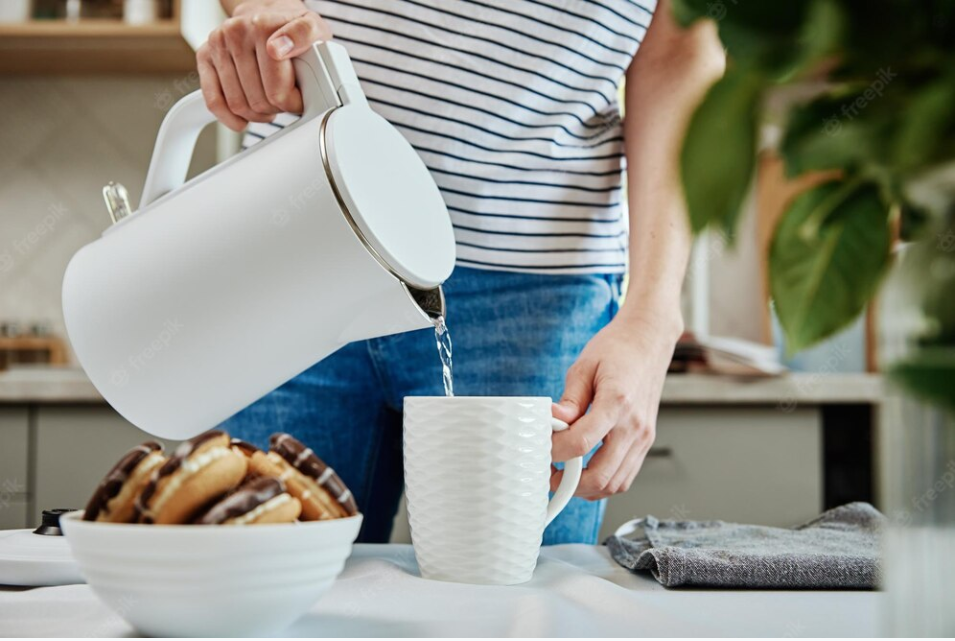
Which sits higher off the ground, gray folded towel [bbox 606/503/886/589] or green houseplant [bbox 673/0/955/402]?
green houseplant [bbox 673/0/955/402]

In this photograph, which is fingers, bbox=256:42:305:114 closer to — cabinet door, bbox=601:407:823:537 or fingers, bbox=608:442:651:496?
fingers, bbox=608:442:651:496

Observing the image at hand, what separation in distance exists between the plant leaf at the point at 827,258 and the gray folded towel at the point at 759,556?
0.28m

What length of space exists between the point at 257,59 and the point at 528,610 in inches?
16.5

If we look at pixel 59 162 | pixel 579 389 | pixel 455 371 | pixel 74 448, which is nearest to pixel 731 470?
pixel 455 371

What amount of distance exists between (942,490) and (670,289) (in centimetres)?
49

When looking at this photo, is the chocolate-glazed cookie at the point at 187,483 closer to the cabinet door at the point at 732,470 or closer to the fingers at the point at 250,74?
the fingers at the point at 250,74

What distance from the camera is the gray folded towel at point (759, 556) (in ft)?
1.78

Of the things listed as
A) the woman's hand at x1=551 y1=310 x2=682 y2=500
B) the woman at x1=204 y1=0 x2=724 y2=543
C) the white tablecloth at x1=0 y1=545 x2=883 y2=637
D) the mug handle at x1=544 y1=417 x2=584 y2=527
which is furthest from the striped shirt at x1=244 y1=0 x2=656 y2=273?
the white tablecloth at x1=0 y1=545 x2=883 y2=637

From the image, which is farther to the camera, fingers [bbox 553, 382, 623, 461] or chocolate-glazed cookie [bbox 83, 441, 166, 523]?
fingers [bbox 553, 382, 623, 461]

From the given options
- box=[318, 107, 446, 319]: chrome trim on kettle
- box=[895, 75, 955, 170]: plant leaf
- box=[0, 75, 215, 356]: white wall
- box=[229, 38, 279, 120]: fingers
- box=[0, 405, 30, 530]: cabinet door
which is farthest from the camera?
box=[0, 75, 215, 356]: white wall

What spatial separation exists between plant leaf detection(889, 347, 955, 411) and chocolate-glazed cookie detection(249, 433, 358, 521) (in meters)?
0.24

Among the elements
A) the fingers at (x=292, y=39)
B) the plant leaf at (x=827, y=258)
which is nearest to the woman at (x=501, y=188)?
the fingers at (x=292, y=39)

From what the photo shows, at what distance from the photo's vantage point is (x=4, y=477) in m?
1.47

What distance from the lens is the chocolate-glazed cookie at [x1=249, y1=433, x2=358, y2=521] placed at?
417 millimetres
